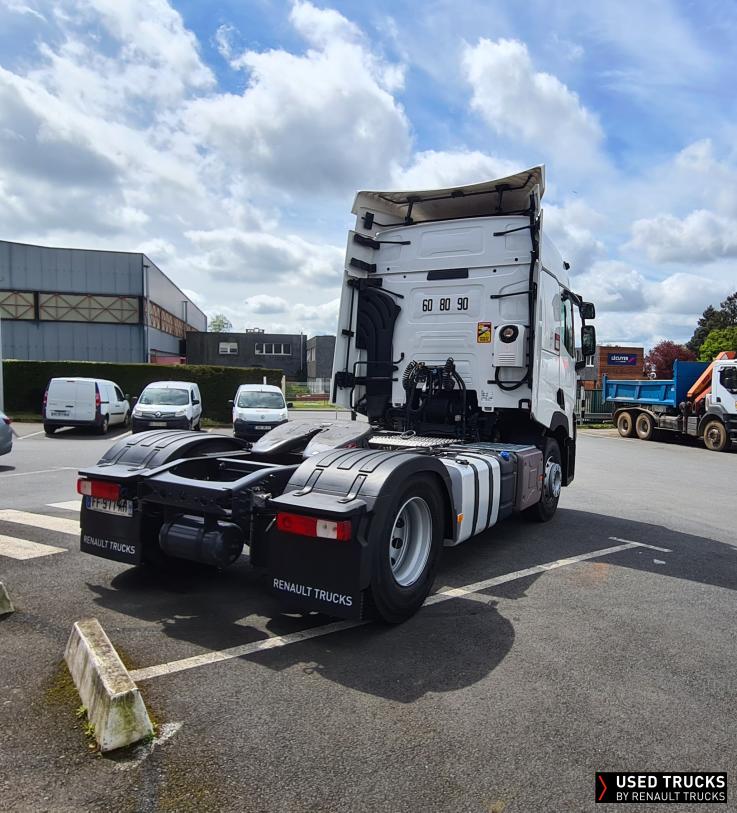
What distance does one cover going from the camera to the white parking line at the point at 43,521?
6.61 meters

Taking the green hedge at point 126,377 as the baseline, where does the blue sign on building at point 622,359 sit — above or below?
above

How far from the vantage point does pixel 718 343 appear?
59.0 metres

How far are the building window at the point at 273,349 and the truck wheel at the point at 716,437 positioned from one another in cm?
4379

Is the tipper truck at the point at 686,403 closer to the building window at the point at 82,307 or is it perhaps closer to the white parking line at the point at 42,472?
the white parking line at the point at 42,472

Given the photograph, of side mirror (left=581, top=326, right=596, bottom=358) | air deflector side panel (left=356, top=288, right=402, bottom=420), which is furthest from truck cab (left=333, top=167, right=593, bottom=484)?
side mirror (left=581, top=326, right=596, bottom=358)

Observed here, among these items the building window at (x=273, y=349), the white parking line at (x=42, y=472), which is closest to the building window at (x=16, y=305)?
the building window at (x=273, y=349)

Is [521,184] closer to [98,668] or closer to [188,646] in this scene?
→ [188,646]

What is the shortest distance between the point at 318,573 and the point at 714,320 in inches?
3264

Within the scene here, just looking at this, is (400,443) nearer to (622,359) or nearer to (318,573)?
(318,573)

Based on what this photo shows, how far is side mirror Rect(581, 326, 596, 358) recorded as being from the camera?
8.91 metres

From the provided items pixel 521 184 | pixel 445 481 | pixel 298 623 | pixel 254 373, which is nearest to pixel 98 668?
pixel 298 623

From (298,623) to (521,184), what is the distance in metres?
5.20

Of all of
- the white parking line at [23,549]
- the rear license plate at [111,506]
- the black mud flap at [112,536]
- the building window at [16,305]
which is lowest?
the white parking line at [23,549]

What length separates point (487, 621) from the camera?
4.35m
